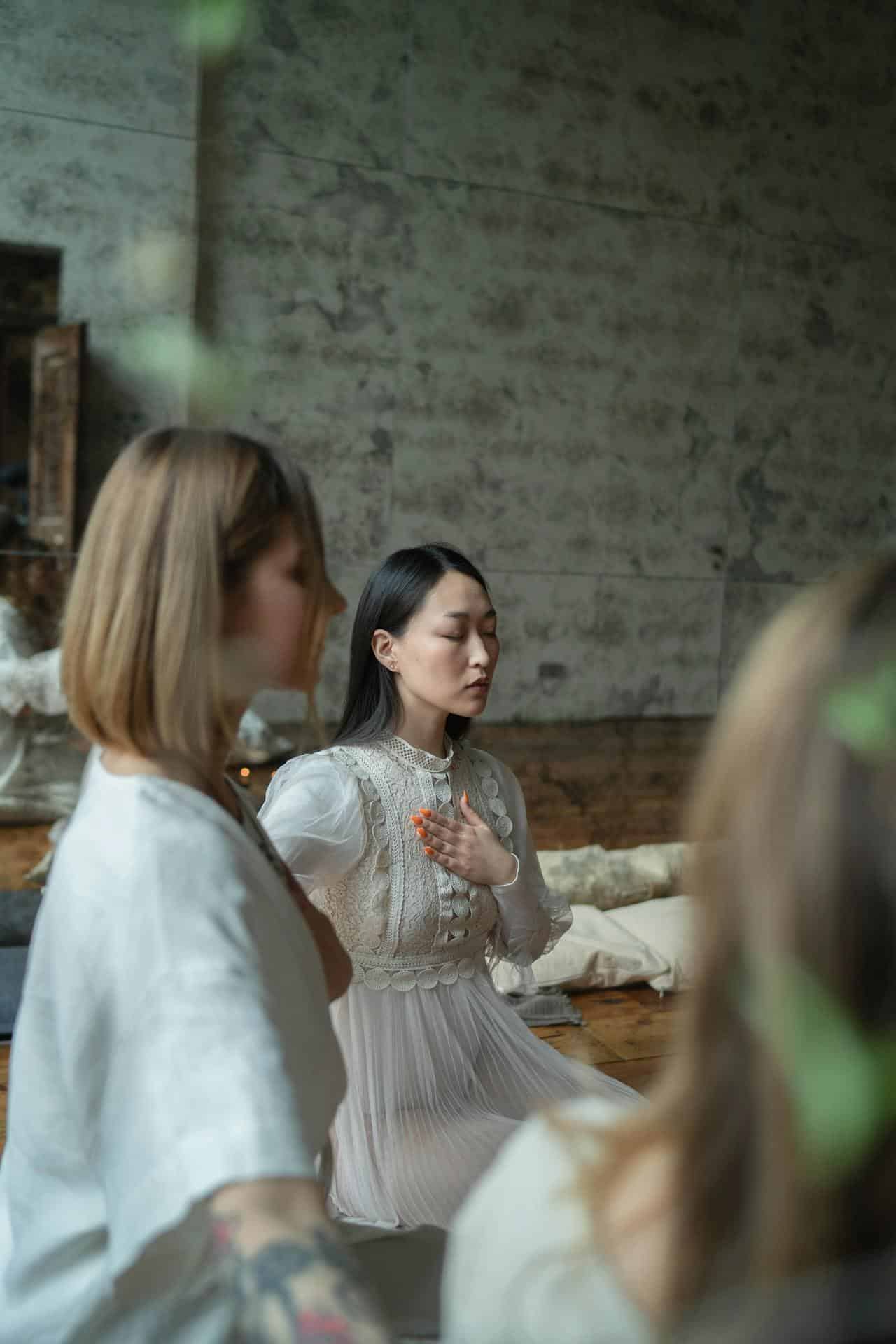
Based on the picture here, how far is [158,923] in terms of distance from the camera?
686 mm

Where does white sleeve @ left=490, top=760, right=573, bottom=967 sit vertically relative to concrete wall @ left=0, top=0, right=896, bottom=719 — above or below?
below

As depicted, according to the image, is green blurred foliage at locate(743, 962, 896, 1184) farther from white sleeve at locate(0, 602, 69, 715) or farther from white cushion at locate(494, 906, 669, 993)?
white sleeve at locate(0, 602, 69, 715)

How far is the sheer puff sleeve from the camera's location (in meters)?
1.61

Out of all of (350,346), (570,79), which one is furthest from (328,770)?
(570,79)

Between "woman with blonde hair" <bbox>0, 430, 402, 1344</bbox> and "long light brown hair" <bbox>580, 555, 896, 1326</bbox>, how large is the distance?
8.5 inches

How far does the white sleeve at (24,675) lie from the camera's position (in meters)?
3.32

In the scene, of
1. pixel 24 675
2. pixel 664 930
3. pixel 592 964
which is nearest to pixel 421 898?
pixel 592 964

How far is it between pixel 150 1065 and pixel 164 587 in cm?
29

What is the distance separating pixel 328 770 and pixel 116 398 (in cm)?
328

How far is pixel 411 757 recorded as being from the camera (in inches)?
64.7

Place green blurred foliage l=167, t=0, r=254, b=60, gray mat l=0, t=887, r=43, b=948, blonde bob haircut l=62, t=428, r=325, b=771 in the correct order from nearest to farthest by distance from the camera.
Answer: blonde bob haircut l=62, t=428, r=325, b=771
gray mat l=0, t=887, r=43, b=948
green blurred foliage l=167, t=0, r=254, b=60

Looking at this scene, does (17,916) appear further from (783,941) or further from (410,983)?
(783,941)

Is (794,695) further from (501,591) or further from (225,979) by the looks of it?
(501,591)

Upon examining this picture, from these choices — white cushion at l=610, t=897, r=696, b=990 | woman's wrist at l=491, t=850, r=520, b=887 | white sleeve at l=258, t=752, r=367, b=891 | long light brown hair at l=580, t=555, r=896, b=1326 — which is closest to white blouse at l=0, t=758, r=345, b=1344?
long light brown hair at l=580, t=555, r=896, b=1326
